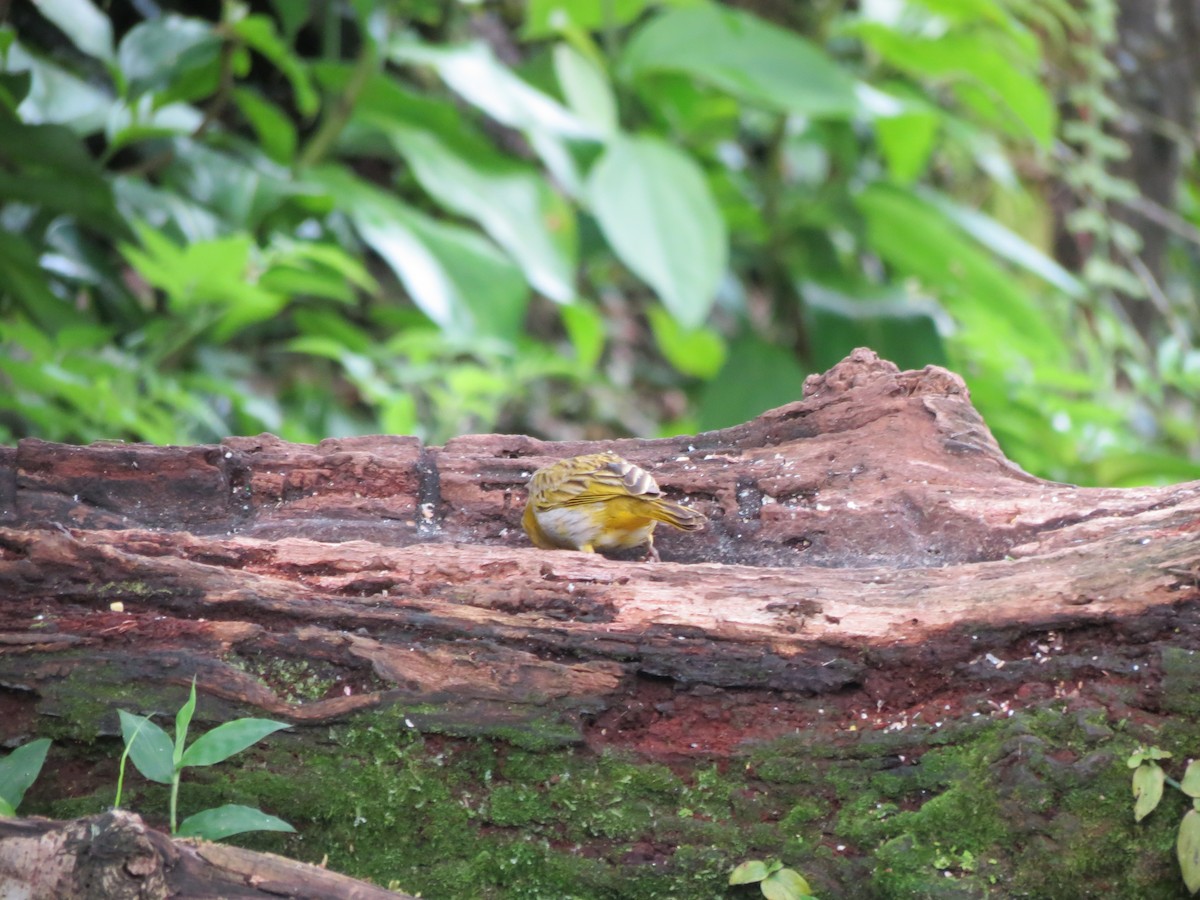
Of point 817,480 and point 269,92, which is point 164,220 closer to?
point 269,92

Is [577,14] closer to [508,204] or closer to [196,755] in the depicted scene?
[508,204]

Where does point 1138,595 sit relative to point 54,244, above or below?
above

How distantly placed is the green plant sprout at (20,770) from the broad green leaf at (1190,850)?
1578 mm

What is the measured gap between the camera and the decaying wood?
140cm

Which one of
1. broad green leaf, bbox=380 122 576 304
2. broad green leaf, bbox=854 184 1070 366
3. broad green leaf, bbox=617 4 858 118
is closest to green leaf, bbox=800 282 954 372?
broad green leaf, bbox=854 184 1070 366

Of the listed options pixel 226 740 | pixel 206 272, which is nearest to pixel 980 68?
pixel 206 272

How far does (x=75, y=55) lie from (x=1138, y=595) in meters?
4.68

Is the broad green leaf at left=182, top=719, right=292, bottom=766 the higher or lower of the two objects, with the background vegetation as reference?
higher

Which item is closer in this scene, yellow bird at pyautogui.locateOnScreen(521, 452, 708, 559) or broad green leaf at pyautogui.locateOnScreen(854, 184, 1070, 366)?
yellow bird at pyautogui.locateOnScreen(521, 452, 708, 559)

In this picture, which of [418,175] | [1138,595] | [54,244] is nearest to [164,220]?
[54,244]

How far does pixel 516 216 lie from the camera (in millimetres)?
4766

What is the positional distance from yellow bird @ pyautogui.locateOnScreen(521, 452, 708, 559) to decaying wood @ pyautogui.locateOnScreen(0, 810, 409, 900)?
92cm

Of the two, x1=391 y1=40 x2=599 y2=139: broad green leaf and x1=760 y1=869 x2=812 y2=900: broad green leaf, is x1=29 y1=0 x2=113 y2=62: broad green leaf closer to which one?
x1=391 y1=40 x2=599 y2=139: broad green leaf

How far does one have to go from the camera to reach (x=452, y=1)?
6066 mm
